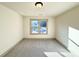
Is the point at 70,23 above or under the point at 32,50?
above

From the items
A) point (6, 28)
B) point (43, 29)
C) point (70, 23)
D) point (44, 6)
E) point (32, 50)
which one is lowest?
point (32, 50)

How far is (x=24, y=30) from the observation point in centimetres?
887

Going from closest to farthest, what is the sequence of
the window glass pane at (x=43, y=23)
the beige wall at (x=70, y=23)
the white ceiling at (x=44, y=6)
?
1. the white ceiling at (x=44, y=6)
2. the beige wall at (x=70, y=23)
3. the window glass pane at (x=43, y=23)

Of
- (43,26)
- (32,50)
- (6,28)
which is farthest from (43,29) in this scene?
(6,28)

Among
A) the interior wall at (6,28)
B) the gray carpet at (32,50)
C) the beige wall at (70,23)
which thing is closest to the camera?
the interior wall at (6,28)

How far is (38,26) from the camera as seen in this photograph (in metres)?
8.88

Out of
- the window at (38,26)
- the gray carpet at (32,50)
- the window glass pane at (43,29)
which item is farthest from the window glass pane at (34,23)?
the gray carpet at (32,50)

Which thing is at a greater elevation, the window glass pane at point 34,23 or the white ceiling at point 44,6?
the white ceiling at point 44,6

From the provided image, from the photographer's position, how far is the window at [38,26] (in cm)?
885

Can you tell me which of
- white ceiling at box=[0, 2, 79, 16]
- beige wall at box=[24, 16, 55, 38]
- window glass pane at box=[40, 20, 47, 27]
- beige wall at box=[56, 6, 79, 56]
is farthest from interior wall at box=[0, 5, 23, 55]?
→ window glass pane at box=[40, 20, 47, 27]

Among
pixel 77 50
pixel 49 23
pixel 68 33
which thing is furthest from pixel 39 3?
pixel 49 23

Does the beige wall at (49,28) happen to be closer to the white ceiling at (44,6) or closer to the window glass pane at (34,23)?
the window glass pane at (34,23)

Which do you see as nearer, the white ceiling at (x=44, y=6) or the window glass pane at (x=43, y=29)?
the white ceiling at (x=44, y=6)

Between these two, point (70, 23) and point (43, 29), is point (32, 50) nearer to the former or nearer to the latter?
point (70, 23)
